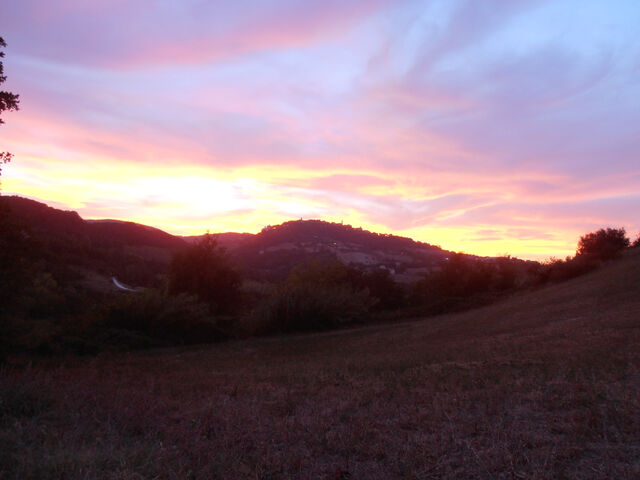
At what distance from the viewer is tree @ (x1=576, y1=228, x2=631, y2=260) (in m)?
34.4

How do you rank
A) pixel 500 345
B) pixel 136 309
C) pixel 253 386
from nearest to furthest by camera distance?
pixel 253 386
pixel 500 345
pixel 136 309

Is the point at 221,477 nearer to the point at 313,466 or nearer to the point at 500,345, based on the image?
the point at 313,466

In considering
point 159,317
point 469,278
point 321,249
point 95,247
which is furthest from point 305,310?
point 321,249

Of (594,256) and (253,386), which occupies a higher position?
(594,256)

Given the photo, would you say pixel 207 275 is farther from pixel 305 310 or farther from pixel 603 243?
pixel 603 243

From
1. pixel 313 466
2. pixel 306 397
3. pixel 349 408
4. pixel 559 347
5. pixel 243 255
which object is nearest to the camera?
pixel 313 466

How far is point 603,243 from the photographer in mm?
36281

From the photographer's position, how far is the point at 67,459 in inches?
188

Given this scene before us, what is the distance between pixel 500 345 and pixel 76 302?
2666cm

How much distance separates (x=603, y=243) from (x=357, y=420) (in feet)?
115

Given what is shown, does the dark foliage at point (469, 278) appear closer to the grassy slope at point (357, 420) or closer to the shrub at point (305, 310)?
the shrub at point (305, 310)

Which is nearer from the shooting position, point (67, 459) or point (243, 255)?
point (67, 459)

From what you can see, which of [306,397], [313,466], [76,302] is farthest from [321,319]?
[313,466]

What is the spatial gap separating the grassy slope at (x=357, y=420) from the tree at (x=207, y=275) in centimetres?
2056
